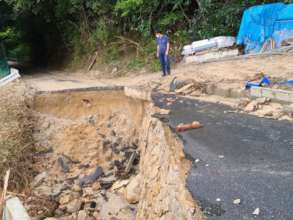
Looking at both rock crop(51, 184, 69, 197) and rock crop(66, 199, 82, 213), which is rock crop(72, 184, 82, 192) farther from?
rock crop(66, 199, 82, 213)

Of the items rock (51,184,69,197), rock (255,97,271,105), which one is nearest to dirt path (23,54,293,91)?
rock (255,97,271,105)

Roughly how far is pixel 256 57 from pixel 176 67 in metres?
3.00

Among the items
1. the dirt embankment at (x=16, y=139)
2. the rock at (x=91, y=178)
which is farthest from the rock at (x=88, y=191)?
the dirt embankment at (x=16, y=139)

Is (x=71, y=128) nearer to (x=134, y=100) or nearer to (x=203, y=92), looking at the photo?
(x=134, y=100)

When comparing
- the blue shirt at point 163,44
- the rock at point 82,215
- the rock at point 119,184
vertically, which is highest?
the blue shirt at point 163,44

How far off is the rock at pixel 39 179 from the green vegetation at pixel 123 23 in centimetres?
648

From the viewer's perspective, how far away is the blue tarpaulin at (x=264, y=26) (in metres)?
10.8

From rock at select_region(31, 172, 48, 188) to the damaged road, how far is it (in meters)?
3.62

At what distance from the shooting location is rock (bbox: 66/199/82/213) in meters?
6.84

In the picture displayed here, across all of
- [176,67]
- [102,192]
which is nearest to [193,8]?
[176,67]

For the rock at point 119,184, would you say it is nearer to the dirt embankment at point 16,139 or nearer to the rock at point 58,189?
the rock at point 58,189

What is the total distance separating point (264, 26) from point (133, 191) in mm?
7925

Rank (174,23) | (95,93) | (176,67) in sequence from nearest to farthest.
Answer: (95,93) → (176,67) → (174,23)

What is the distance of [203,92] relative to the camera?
8594 mm
